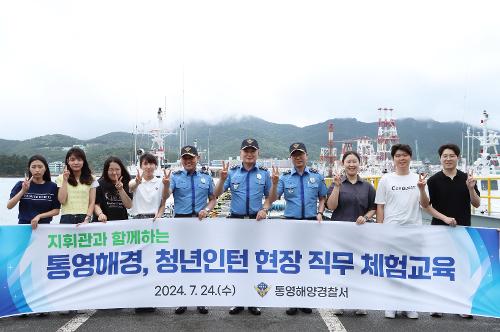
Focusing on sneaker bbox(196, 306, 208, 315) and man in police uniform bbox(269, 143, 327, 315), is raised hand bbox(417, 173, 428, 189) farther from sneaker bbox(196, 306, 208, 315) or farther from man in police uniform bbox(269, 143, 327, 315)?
sneaker bbox(196, 306, 208, 315)

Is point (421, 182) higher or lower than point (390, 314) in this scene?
higher

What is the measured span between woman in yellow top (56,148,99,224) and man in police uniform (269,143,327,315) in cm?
226

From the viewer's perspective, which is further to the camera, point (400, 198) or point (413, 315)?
point (400, 198)

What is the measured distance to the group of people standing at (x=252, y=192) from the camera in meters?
4.98

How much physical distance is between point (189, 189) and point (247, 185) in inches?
28.8

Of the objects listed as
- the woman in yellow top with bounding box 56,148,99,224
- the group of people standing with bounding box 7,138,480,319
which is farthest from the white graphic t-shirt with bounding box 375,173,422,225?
the woman in yellow top with bounding box 56,148,99,224

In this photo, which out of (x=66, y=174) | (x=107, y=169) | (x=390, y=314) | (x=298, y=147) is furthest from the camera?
(x=107, y=169)

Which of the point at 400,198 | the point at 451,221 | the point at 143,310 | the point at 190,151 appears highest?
the point at 190,151

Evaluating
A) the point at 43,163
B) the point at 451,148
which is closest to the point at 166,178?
the point at 43,163

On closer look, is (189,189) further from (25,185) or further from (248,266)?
(25,185)

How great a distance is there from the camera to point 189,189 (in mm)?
5238

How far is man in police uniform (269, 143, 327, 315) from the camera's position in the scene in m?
5.16

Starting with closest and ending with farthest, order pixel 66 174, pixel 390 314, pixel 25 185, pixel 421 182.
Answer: pixel 421 182
pixel 390 314
pixel 25 185
pixel 66 174

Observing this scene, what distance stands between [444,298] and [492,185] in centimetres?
1196
